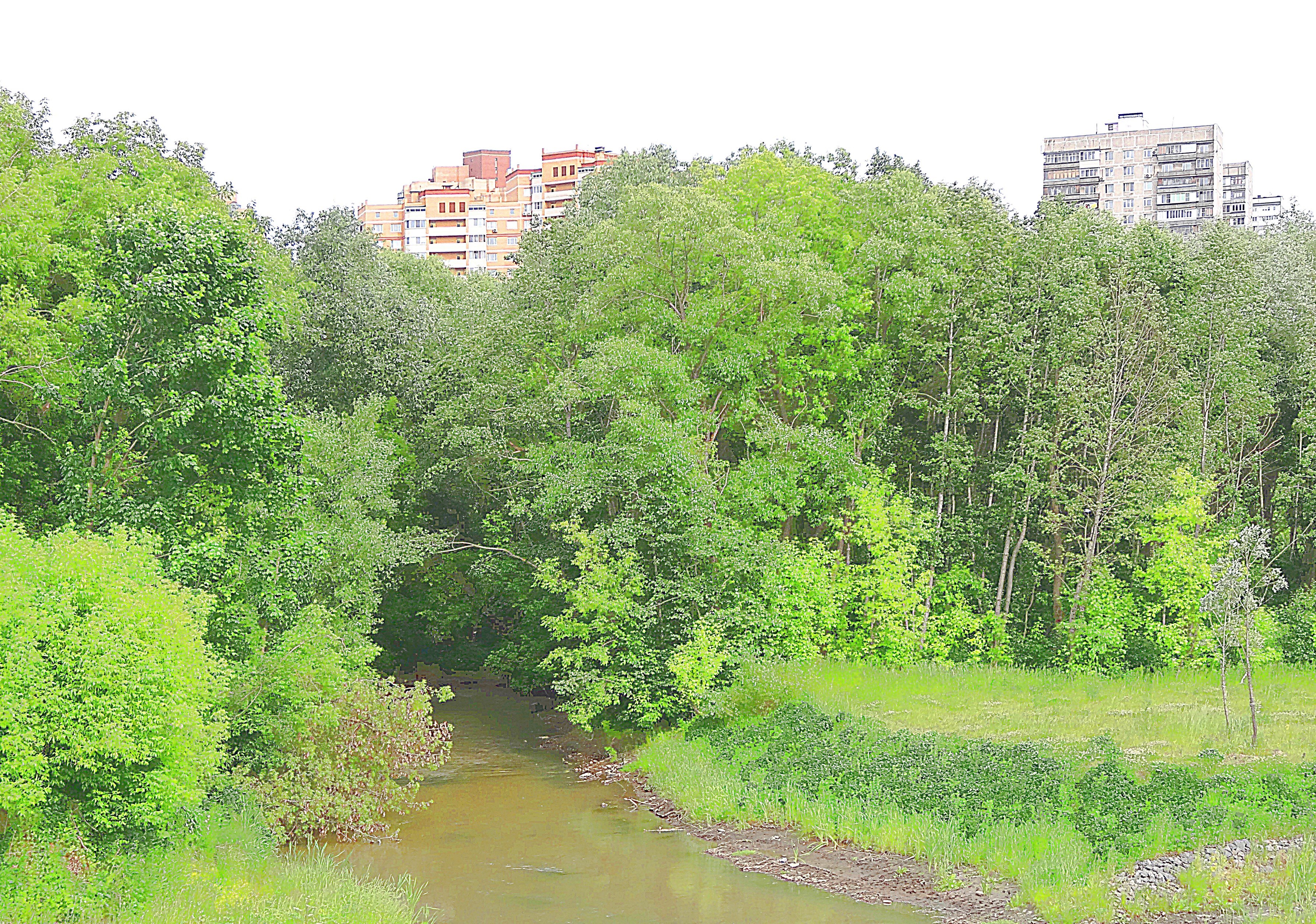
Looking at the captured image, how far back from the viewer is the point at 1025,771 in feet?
62.7

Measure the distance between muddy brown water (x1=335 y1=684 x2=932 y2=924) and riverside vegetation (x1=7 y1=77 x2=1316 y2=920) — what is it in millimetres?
1139

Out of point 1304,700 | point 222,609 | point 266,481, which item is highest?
point 266,481

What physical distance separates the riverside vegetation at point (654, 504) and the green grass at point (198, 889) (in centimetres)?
7

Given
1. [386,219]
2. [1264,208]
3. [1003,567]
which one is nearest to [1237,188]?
[1264,208]

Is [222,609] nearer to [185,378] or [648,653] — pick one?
[185,378]

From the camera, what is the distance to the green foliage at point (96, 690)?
12.7m

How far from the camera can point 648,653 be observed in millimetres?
26297

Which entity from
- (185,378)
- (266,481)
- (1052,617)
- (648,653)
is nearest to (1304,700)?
(1052,617)

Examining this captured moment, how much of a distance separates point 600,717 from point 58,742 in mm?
16786

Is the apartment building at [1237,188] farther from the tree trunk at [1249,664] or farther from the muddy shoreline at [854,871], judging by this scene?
the muddy shoreline at [854,871]

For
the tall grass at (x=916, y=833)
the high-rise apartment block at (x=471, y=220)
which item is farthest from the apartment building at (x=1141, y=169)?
the tall grass at (x=916, y=833)

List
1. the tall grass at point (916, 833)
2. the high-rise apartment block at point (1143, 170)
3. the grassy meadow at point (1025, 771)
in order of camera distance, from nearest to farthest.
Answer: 1. the tall grass at point (916, 833)
2. the grassy meadow at point (1025, 771)
3. the high-rise apartment block at point (1143, 170)

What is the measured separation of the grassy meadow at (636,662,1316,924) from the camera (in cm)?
1642

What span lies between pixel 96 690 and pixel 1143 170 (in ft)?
349
